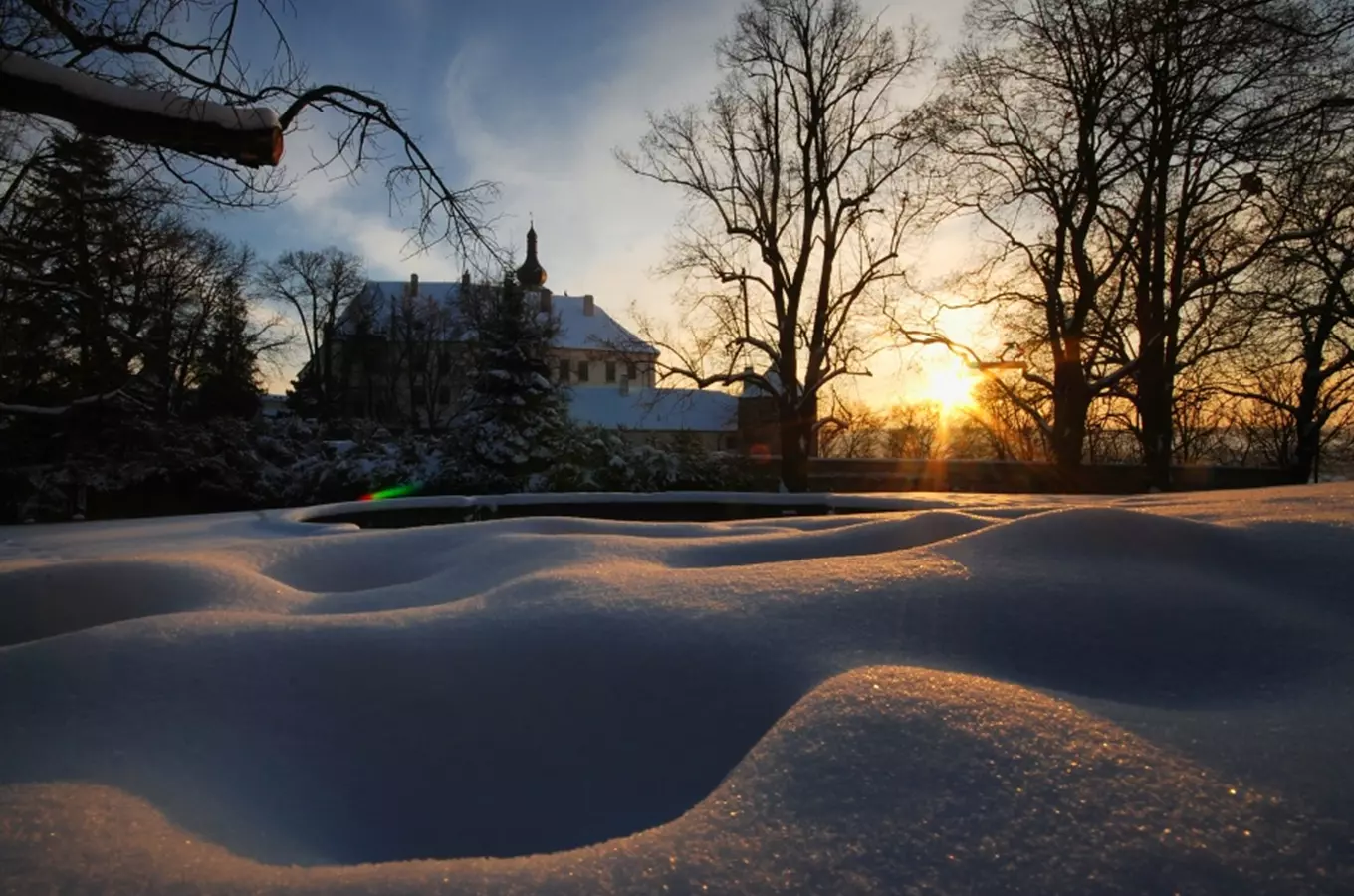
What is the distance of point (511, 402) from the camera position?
1512 centimetres

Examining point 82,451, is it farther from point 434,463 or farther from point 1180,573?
point 1180,573

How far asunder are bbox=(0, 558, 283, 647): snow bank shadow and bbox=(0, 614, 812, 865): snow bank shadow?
952mm

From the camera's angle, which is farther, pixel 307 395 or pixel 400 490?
pixel 307 395

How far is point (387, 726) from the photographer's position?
1.98 m

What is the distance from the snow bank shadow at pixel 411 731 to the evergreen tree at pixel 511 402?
11654 mm

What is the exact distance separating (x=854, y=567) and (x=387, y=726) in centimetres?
162

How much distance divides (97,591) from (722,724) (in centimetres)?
276

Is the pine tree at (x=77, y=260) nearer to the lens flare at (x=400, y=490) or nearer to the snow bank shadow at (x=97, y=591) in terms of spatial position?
the lens flare at (x=400, y=490)

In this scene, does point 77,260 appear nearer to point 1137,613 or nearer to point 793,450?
point 793,450

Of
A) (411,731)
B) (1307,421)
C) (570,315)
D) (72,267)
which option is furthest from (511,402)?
(570,315)

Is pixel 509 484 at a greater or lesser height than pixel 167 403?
lesser

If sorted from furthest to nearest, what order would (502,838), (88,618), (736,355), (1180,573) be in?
1. (736,355)
2. (88,618)
3. (1180,573)
4. (502,838)

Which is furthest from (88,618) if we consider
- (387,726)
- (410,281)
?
(410,281)

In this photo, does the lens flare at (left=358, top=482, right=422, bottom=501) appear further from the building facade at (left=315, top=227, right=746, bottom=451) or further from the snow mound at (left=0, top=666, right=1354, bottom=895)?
the building facade at (left=315, top=227, right=746, bottom=451)
